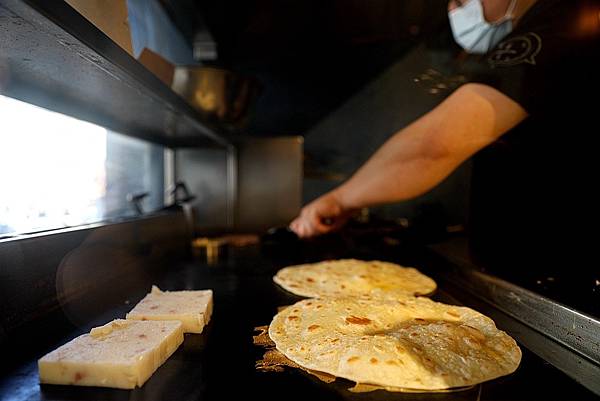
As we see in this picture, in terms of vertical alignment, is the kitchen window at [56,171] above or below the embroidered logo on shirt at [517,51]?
below

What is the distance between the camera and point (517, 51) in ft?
4.44

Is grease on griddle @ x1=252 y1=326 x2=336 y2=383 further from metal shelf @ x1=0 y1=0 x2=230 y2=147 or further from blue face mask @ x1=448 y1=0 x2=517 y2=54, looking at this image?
blue face mask @ x1=448 y1=0 x2=517 y2=54

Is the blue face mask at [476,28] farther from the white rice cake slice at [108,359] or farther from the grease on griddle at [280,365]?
the white rice cake slice at [108,359]

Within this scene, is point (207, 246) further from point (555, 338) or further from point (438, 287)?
point (555, 338)

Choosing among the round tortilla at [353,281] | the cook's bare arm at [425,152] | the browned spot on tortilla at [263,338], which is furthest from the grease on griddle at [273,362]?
the cook's bare arm at [425,152]

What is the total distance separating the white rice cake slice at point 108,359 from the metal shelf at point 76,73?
593 mm

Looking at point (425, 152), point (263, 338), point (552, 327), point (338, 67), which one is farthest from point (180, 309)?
point (338, 67)

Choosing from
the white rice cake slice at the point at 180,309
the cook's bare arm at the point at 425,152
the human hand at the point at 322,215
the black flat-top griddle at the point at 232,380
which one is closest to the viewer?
the black flat-top griddle at the point at 232,380

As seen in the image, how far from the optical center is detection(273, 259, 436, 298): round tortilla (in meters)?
1.31

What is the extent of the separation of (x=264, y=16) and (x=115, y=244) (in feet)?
4.98

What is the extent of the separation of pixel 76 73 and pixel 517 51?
1.41 metres

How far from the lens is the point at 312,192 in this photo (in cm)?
392

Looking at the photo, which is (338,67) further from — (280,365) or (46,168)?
(280,365)

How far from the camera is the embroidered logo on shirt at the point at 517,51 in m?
1.31
